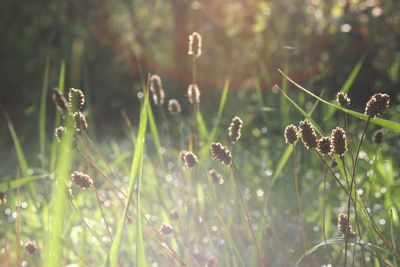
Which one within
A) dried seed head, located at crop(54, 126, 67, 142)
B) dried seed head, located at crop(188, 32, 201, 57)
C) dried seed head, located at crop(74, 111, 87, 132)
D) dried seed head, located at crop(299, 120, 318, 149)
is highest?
dried seed head, located at crop(188, 32, 201, 57)

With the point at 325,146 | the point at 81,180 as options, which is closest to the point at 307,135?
the point at 325,146

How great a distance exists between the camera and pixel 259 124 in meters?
4.80

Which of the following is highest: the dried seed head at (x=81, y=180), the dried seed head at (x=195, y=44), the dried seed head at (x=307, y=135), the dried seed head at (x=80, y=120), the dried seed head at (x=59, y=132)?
the dried seed head at (x=195, y=44)

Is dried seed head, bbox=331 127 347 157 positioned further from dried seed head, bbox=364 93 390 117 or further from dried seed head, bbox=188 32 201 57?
dried seed head, bbox=188 32 201 57

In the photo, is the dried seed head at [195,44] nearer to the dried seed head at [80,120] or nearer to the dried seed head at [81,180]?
the dried seed head at [80,120]

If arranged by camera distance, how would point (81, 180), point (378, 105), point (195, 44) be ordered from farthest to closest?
point (195, 44), point (81, 180), point (378, 105)

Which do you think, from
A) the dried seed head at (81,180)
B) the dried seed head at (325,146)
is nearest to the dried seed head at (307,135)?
the dried seed head at (325,146)

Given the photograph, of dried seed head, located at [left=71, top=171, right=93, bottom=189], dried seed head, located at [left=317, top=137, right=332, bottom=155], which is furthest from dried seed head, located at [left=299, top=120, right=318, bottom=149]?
dried seed head, located at [left=71, top=171, right=93, bottom=189]

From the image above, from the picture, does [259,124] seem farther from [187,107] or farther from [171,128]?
[187,107]

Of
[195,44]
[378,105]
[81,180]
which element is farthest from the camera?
[195,44]

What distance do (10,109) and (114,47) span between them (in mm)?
1588

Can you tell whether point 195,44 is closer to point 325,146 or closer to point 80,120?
point 80,120

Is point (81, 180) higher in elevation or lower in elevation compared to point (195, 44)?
lower

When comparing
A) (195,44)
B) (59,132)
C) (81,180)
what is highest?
(195,44)
